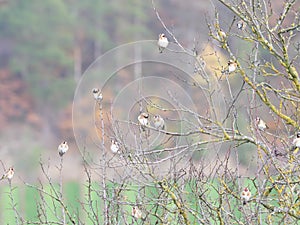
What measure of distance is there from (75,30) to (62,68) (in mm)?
304

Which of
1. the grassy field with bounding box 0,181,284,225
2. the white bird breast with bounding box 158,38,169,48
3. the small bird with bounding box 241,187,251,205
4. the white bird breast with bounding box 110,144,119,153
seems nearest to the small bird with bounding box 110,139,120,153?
the white bird breast with bounding box 110,144,119,153

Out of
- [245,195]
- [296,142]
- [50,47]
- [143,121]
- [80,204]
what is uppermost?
[50,47]

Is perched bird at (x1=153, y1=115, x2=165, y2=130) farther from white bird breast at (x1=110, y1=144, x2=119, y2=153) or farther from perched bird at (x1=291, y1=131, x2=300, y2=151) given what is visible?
perched bird at (x1=291, y1=131, x2=300, y2=151)

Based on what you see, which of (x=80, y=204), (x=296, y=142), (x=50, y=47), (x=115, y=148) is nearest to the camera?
(x=296, y=142)

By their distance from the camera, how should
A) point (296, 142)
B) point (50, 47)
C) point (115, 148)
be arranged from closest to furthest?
1. point (296, 142)
2. point (115, 148)
3. point (50, 47)

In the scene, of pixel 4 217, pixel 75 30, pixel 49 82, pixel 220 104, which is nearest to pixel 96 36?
pixel 75 30

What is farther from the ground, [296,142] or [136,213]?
[296,142]

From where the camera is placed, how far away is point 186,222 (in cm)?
241

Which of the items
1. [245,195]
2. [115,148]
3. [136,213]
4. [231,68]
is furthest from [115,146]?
[245,195]

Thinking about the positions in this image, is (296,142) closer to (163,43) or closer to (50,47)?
(163,43)

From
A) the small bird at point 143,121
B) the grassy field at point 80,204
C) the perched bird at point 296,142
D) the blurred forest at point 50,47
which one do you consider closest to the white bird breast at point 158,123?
the small bird at point 143,121

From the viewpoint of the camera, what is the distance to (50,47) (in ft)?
16.4

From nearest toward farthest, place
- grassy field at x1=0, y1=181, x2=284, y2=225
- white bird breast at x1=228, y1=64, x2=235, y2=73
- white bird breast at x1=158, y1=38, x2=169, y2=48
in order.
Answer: white bird breast at x1=228, y1=64, x2=235, y2=73 → grassy field at x1=0, y1=181, x2=284, y2=225 → white bird breast at x1=158, y1=38, x2=169, y2=48

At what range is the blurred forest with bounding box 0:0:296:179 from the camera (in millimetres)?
4625
